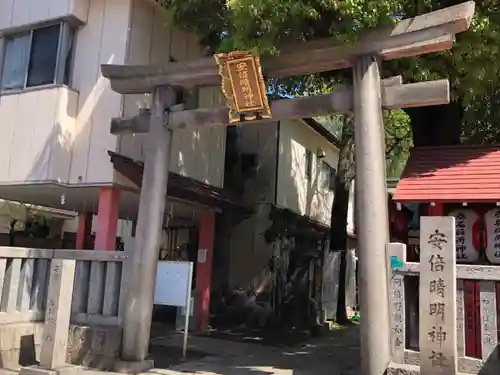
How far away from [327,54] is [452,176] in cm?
359

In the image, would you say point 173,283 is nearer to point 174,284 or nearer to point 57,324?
point 174,284

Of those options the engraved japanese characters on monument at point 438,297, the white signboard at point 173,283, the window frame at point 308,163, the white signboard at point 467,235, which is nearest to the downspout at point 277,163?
the window frame at point 308,163

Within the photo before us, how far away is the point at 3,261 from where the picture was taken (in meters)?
8.95

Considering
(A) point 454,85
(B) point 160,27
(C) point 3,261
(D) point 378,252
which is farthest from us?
(B) point 160,27

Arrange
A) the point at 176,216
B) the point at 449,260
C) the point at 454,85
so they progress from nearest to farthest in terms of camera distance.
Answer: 1. the point at 449,260
2. the point at 454,85
3. the point at 176,216

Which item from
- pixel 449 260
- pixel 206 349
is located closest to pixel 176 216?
pixel 206 349

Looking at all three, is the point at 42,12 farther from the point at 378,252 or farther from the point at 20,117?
the point at 378,252

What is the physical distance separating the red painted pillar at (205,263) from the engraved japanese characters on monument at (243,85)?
6.24 m

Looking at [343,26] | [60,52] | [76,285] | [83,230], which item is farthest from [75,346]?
[343,26]

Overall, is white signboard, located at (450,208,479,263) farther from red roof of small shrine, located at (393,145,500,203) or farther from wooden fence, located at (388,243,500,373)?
wooden fence, located at (388,243,500,373)

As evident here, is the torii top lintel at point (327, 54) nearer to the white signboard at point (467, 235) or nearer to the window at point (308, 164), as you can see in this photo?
the white signboard at point (467, 235)

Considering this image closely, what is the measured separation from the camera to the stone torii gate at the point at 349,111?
7406 mm

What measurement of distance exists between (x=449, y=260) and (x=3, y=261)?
6966 millimetres

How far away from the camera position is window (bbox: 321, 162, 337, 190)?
2295 centimetres
